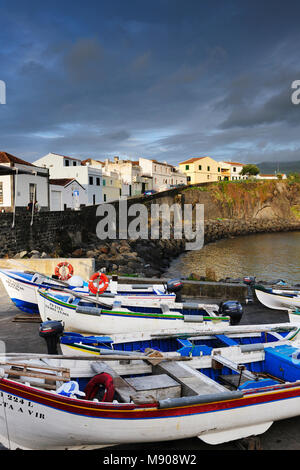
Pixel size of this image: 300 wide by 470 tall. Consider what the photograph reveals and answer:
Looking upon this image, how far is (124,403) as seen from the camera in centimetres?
496

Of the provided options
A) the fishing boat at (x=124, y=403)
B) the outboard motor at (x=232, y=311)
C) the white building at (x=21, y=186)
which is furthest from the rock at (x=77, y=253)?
the fishing boat at (x=124, y=403)

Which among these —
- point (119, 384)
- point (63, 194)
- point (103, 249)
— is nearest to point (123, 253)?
point (103, 249)

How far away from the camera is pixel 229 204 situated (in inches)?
3000

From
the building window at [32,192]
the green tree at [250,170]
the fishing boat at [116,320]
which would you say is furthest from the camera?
the green tree at [250,170]

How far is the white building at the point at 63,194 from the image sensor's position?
122ft

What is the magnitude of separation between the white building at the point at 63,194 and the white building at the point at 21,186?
328 cm

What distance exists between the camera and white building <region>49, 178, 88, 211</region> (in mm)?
37188

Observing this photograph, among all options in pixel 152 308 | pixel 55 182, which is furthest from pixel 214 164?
pixel 152 308

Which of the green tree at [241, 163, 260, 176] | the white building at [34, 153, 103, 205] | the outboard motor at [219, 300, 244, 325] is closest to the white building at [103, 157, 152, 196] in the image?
the white building at [34, 153, 103, 205]

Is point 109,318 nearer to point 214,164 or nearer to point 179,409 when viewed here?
point 179,409

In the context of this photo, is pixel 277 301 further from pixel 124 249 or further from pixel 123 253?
pixel 124 249

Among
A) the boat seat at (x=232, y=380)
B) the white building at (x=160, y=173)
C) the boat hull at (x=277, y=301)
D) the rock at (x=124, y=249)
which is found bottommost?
the boat seat at (x=232, y=380)

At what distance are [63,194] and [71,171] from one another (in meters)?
11.4

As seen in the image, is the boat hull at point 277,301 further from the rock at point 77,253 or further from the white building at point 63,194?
the white building at point 63,194
